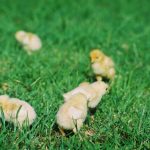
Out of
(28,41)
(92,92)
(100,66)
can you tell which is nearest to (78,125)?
(92,92)

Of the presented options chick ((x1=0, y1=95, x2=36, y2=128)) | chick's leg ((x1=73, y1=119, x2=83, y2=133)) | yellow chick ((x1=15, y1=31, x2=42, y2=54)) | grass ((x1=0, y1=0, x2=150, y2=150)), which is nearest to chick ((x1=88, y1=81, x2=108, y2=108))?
grass ((x1=0, y1=0, x2=150, y2=150))

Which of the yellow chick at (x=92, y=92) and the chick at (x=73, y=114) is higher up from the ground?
the yellow chick at (x=92, y=92)

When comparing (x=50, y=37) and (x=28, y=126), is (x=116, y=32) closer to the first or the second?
(x=50, y=37)

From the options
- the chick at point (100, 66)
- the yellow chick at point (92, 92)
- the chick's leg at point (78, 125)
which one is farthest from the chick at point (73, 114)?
the chick at point (100, 66)

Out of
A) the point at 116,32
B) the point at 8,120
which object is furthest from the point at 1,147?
the point at 116,32

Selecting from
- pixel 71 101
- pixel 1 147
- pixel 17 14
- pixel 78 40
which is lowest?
pixel 1 147

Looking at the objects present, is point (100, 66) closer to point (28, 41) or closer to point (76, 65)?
point (76, 65)

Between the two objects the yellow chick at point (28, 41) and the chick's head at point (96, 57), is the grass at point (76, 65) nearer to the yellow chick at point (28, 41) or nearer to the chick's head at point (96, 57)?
the yellow chick at point (28, 41)
